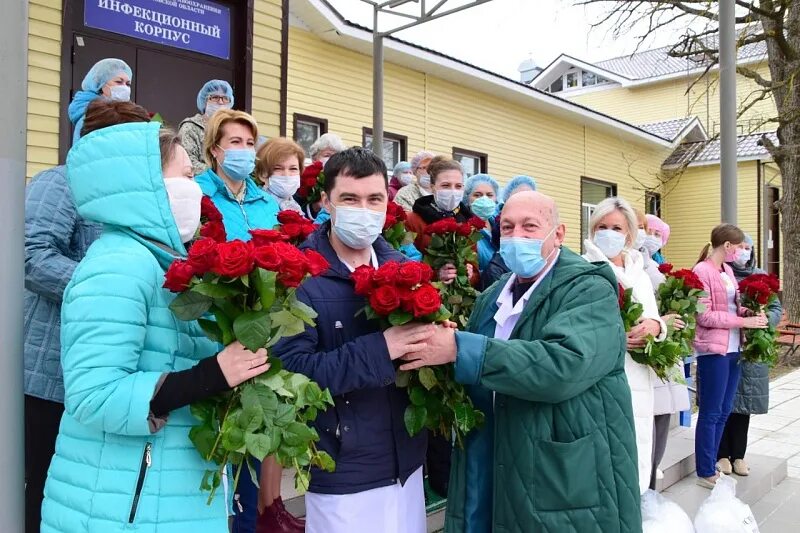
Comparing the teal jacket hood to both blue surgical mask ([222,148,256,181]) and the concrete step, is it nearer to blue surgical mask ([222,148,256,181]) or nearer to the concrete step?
blue surgical mask ([222,148,256,181])

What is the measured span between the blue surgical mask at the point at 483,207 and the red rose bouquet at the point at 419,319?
2.97m

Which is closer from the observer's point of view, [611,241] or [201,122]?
[611,241]

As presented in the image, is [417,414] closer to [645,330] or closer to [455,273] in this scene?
[455,273]

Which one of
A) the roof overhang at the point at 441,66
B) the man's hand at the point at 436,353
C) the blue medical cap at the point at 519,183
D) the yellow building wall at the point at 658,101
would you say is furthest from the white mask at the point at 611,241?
the yellow building wall at the point at 658,101

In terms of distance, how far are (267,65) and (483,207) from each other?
4034 mm

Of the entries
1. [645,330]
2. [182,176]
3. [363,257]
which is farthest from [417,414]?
[645,330]

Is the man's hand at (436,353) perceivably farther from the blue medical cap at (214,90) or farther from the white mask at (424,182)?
the white mask at (424,182)

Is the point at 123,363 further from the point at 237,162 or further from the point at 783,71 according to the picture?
the point at 783,71

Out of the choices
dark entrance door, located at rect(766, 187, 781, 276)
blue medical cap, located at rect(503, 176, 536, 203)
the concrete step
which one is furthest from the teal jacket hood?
dark entrance door, located at rect(766, 187, 781, 276)

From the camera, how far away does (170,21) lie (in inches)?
273

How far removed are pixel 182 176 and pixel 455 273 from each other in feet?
7.39

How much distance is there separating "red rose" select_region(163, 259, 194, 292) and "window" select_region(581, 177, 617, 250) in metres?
19.7

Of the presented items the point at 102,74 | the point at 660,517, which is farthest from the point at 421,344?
the point at 102,74

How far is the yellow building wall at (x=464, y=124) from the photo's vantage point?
12.2 meters
